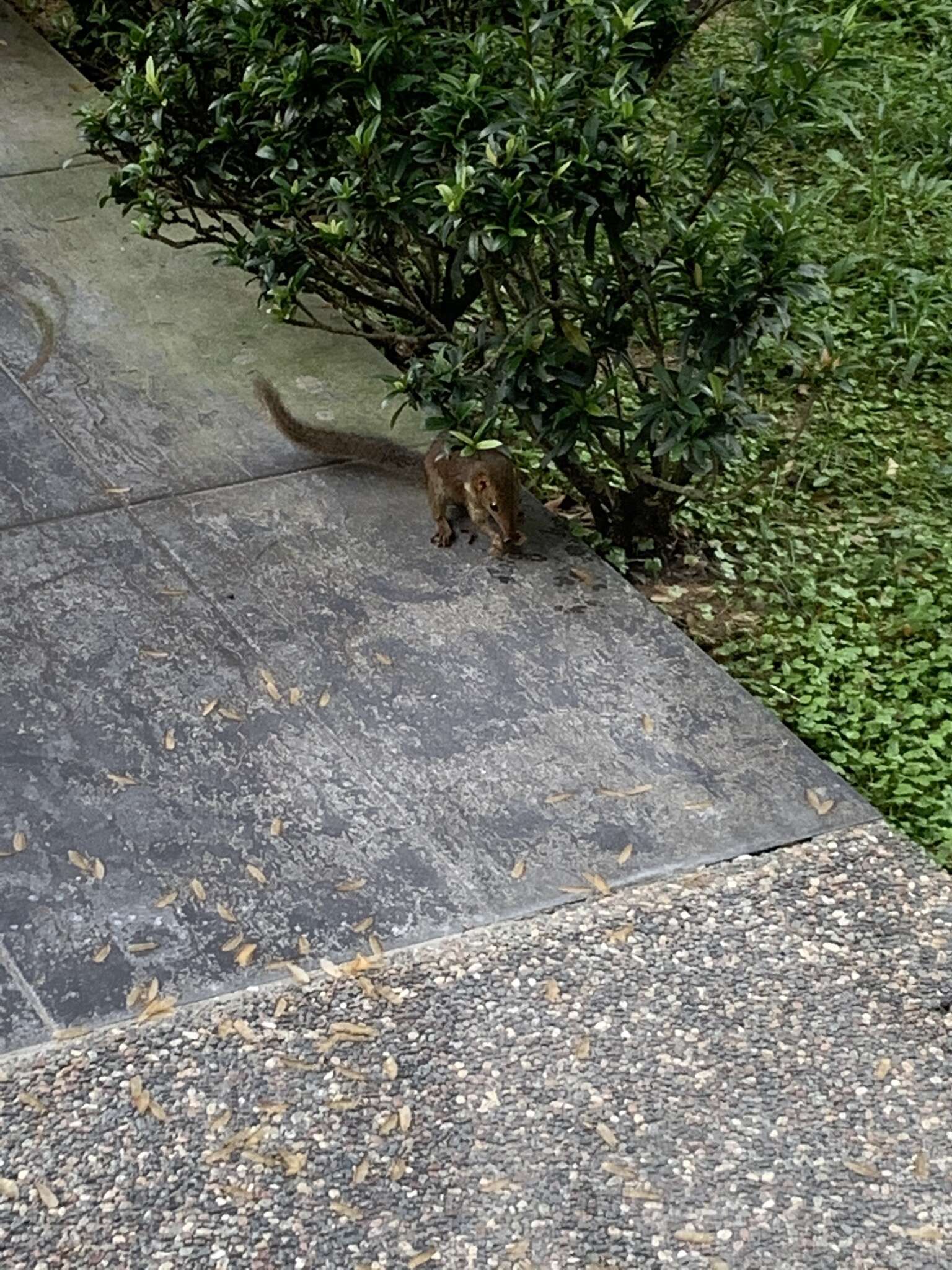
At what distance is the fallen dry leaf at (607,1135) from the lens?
2961 mm

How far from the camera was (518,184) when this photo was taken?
13.1 ft

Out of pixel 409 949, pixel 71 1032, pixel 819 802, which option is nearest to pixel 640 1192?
pixel 409 949

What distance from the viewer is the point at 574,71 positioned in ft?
13.8

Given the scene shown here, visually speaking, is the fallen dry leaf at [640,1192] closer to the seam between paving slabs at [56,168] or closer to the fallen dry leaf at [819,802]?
the fallen dry leaf at [819,802]

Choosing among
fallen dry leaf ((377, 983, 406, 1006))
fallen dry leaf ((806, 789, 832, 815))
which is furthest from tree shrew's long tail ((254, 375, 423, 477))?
fallen dry leaf ((377, 983, 406, 1006))

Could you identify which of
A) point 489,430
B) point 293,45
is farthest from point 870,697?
point 293,45

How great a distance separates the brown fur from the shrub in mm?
128

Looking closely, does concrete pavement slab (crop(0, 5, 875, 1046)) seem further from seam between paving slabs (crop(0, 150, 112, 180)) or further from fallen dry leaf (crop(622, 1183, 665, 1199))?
seam between paving slabs (crop(0, 150, 112, 180))

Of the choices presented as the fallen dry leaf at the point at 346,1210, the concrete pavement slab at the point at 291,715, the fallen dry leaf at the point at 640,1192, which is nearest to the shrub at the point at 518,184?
the concrete pavement slab at the point at 291,715

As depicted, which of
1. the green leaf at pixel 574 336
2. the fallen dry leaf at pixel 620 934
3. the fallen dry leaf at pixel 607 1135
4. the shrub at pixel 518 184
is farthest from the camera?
the green leaf at pixel 574 336

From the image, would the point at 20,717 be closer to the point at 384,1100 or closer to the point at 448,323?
the point at 384,1100

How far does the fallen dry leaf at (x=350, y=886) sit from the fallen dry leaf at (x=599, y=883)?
0.46m

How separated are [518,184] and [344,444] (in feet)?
3.82

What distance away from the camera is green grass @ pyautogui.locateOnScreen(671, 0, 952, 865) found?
4199 millimetres
